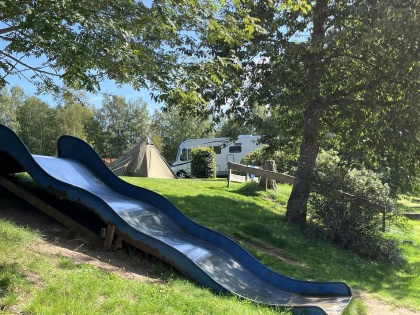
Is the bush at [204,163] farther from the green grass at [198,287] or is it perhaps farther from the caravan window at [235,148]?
the green grass at [198,287]

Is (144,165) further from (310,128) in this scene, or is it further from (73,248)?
(73,248)

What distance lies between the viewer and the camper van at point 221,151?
30.0 m

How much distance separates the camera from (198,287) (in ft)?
17.1

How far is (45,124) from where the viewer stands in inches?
1998

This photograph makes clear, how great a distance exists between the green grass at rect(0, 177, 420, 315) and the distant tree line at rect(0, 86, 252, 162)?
122ft

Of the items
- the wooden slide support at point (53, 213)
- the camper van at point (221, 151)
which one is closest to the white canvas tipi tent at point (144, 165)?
the camper van at point (221, 151)

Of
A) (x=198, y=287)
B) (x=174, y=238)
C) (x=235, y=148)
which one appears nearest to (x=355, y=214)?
(x=174, y=238)

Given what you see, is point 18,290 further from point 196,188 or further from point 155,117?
point 155,117

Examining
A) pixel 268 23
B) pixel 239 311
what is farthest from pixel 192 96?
pixel 268 23

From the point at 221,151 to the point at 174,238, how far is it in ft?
80.2

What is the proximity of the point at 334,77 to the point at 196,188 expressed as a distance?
19.7 ft

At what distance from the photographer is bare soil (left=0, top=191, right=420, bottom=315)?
5.11m

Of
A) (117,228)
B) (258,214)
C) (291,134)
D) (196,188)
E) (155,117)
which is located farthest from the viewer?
(155,117)

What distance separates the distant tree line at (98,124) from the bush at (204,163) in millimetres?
25269
